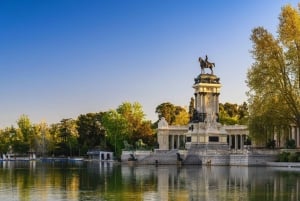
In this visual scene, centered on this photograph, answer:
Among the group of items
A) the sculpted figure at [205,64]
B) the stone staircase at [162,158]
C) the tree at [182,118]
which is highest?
the sculpted figure at [205,64]

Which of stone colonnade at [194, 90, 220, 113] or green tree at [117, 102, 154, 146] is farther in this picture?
green tree at [117, 102, 154, 146]

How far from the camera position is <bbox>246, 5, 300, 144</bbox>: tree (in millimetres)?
54625

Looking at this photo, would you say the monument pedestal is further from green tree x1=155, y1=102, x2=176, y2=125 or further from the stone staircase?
green tree x1=155, y1=102, x2=176, y2=125

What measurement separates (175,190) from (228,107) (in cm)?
8978

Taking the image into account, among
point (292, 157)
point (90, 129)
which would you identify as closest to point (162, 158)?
point (292, 157)

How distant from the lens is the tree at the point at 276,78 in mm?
54625

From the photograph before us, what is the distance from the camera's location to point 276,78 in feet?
180

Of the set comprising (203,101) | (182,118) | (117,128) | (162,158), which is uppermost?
(203,101)

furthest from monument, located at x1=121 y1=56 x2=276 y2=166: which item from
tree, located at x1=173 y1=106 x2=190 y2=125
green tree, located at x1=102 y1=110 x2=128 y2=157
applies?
tree, located at x1=173 y1=106 x2=190 y2=125

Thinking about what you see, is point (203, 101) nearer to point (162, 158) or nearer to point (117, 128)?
point (162, 158)

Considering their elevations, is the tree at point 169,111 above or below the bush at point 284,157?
above

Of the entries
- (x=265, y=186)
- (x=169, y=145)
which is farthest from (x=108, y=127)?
(x=265, y=186)

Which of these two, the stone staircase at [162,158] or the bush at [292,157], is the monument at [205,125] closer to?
the stone staircase at [162,158]

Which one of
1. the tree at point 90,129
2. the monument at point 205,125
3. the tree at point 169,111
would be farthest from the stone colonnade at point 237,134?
the tree at point 90,129
